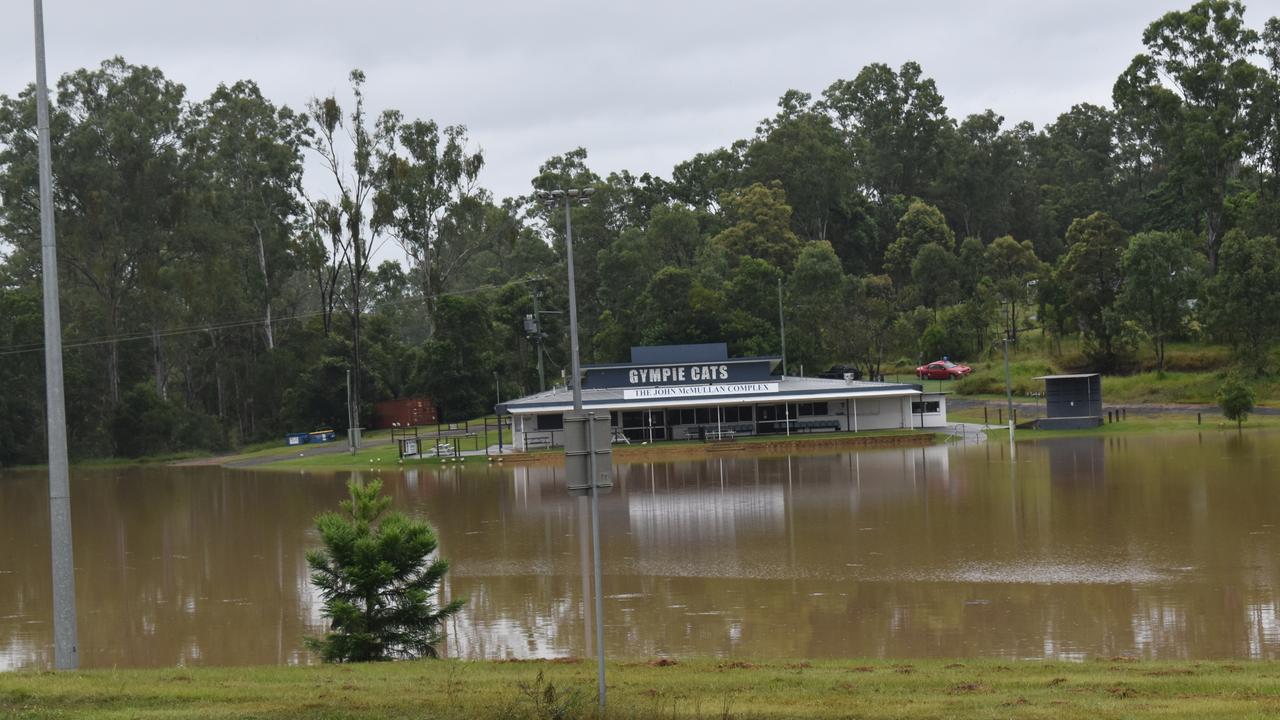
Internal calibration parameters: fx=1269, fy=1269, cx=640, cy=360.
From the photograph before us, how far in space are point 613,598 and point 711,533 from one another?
862cm

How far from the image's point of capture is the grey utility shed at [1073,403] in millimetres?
57188

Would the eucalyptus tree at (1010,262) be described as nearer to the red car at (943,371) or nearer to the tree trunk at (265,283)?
the red car at (943,371)

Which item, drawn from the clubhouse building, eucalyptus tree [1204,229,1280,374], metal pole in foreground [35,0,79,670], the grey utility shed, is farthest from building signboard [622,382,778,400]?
metal pole in foreground [35,0,79,670]

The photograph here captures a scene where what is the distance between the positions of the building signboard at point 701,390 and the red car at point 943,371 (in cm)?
2040

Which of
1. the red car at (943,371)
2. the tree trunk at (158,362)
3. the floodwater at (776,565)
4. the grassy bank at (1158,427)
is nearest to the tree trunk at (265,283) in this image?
the tree trunk at (158,362)

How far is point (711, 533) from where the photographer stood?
1166 inches

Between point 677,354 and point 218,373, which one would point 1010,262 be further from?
point 218,373

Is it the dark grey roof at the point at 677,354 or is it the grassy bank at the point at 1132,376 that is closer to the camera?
the dark grey roof at the point at 677,354

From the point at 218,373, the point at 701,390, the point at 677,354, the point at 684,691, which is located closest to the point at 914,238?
the point at 677,354

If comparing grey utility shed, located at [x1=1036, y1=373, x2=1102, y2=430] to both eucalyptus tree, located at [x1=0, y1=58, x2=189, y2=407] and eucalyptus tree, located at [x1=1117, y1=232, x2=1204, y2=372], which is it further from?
eucalyptus tree, located at [x1=0, y1=58, x2=189, y2=407]

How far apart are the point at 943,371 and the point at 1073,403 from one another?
1940 cm

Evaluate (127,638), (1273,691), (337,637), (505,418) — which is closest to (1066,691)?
(1273,691)

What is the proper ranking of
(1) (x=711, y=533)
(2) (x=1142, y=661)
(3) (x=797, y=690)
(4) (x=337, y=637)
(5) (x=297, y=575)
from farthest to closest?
(1) (x=711, y=533) < (5) (x=297, y=575) < (4) (x=337, y=637) < (2) (x=1142, y=661) < (3) (x=797, y=690)

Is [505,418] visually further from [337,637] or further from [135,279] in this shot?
[337,637]
